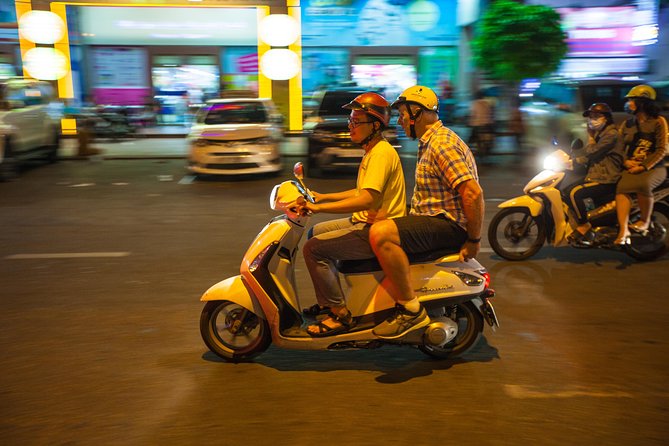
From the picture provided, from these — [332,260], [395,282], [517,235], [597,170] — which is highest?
[597,170]

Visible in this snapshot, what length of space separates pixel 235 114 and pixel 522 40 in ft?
26.1

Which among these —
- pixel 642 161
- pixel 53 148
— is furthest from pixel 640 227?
pixel 53 148

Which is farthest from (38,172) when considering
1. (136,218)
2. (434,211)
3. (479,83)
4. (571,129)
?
(479,83)

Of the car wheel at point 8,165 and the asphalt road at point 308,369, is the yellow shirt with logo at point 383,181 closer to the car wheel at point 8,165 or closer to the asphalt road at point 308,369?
the asphalt road at point 308,369

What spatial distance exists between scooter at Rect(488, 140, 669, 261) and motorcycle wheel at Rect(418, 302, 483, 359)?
285 cm

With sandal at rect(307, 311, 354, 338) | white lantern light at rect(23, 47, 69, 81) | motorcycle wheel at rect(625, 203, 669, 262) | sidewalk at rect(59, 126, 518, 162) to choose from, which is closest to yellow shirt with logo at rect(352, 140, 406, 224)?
sandal at rect(307, 311, 354, 338)

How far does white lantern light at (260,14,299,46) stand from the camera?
19984mm

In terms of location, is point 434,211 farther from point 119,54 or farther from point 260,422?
point 119,54

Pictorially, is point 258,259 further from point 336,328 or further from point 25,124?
point 25,124

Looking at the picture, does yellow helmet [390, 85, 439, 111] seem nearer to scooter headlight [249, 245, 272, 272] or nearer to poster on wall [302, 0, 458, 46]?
scooter headlight [249, 245, 272, 272]

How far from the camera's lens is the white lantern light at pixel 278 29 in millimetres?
19984

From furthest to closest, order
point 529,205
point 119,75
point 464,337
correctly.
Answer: point 119,75 → point 529,205 → point 464,337

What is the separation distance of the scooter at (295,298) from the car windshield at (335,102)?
34.3ft

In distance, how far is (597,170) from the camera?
766 cm
